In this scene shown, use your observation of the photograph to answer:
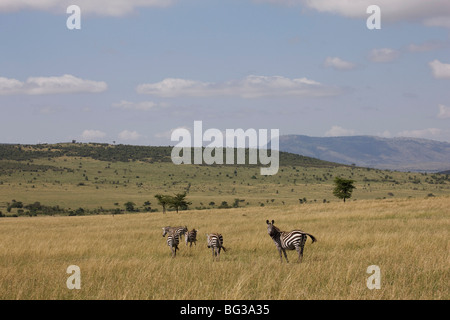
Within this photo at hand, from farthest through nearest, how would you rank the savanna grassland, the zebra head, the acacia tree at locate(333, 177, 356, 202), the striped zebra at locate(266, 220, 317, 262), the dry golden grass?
the acacia tree at locate(333, 177, 356, 202), the zebra head, the striped zebra at locate(266, 220, 317, 262), the savanna grassland, the dry golden grass

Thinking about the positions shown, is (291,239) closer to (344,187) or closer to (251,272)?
(251,272)

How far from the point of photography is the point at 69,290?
411 inches

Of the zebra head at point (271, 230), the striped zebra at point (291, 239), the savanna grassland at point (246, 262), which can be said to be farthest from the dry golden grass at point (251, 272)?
the zebra head at point (271, 230)

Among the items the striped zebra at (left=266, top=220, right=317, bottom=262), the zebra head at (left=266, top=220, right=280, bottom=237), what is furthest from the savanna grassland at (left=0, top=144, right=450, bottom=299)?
the zebra head at (left=266, top=220, right=280, bottom=237)

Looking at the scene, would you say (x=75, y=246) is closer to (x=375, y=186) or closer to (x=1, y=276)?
(x=1, y=276)

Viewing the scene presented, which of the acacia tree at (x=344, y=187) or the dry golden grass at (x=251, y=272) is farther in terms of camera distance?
the acacia tree at (x=344, y=187)

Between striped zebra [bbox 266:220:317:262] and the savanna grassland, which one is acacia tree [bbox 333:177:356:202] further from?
striped zebra [bbox 266:220:317:262]

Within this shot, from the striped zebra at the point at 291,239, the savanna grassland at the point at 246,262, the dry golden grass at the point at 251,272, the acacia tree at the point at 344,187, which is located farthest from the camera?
the acacia tree at the point at 344,187

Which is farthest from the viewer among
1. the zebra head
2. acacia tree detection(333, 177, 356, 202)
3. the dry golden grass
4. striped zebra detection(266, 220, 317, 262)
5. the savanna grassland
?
acacia tree detection(333, 177, 356, 202)

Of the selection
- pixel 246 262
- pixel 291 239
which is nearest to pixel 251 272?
pixel 291 239

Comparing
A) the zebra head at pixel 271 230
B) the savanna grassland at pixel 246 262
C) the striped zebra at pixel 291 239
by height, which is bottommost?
the savanna grassland at pixel 246 262

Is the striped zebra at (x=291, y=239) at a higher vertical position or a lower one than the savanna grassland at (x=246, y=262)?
higher

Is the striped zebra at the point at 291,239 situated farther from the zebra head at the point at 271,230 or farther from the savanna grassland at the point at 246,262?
the savanna grassland at the point at 246,262
